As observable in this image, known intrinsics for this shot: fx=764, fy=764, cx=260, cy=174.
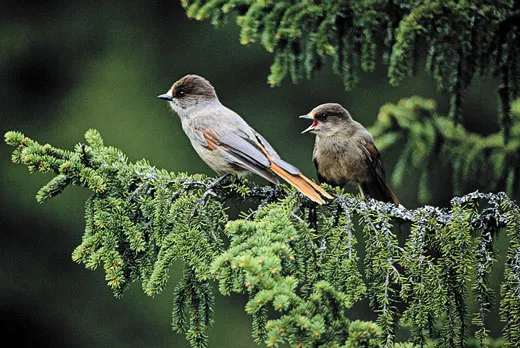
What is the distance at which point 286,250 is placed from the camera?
7.82 ft

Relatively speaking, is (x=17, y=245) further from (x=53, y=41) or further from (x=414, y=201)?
(x=414, y=201)

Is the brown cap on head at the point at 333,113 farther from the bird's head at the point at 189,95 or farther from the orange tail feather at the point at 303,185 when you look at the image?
the orange tail feather at the point at 303,185

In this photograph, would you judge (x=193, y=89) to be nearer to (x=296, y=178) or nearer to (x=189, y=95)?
(x=189, y=95)

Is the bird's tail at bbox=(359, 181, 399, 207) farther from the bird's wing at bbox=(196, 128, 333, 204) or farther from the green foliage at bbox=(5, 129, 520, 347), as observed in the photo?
the green foliage at bbox=(5, 129, 520, 347)

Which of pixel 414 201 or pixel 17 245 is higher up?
pixel 17 245

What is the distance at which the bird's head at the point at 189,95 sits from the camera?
15.4ft

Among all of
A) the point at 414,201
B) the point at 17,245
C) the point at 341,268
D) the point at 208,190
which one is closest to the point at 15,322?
the point at 17,245

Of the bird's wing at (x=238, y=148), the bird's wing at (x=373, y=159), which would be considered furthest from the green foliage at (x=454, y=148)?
the bird's wing at (x=238, y=148)

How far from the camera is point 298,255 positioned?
2572 millimetres

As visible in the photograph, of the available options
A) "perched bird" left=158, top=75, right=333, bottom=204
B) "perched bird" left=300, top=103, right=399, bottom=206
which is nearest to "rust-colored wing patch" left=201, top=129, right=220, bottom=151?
"perched bird" left=158, top=75, right=333, bottom=204

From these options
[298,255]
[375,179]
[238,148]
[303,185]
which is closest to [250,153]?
[238,148]

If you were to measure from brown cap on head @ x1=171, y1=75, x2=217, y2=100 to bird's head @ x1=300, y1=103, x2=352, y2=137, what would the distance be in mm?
614

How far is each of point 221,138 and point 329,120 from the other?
777 millimetres

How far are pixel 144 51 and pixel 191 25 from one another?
77cm
